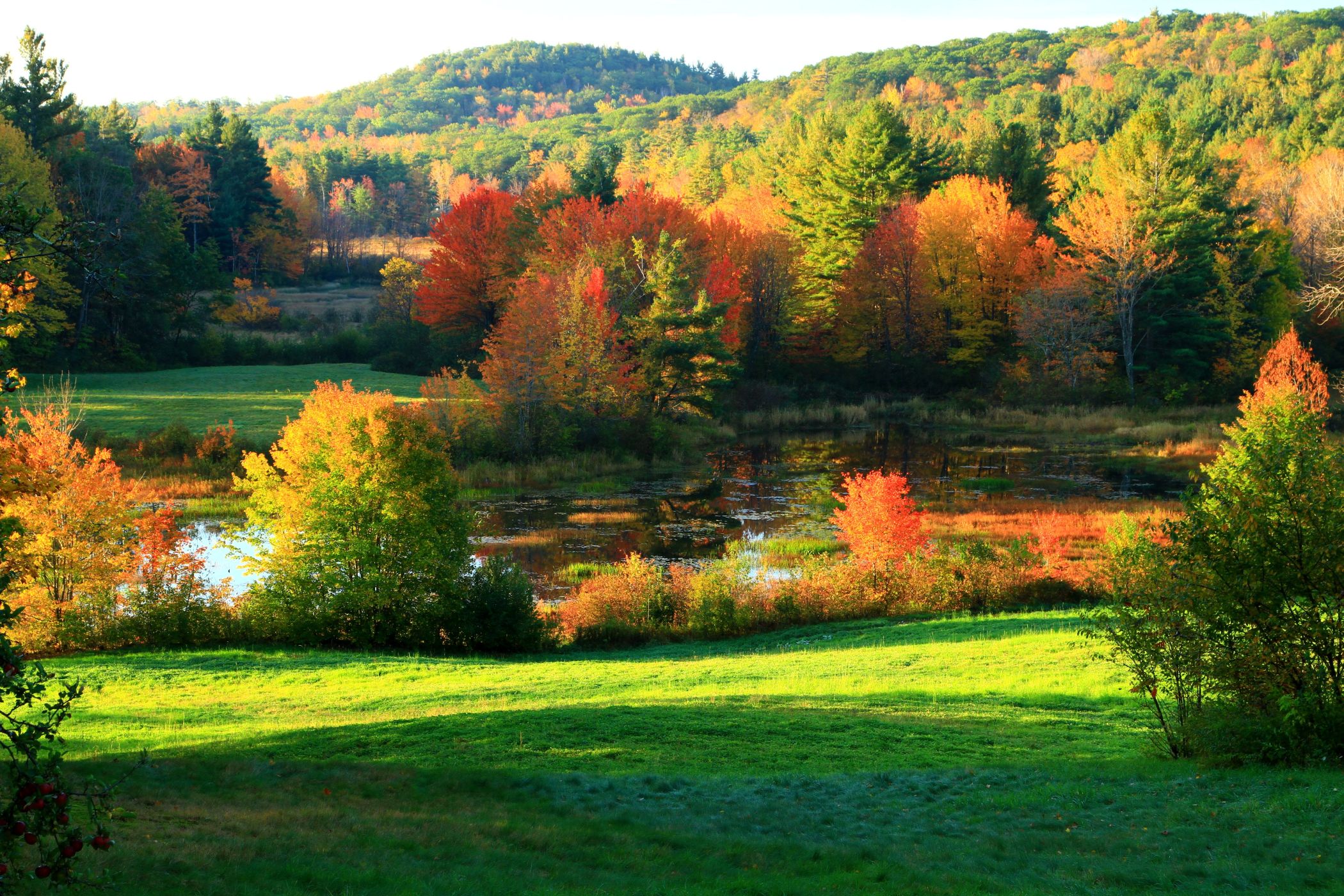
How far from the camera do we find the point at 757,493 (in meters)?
42.1

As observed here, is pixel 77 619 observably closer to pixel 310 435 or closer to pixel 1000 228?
pixel 310 435

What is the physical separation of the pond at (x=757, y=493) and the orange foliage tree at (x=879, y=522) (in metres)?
6.49

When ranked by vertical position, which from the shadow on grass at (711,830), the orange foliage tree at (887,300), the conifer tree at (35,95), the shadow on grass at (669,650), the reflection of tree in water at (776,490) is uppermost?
the conifer tree at (35,95)

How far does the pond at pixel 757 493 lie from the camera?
32.5 meters

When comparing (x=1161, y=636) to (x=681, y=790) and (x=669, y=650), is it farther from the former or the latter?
(x=669, y=650)

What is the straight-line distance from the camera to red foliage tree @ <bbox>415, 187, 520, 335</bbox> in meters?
67.8

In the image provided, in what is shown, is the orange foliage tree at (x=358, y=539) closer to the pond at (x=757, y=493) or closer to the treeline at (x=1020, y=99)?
the pond at (x=757, y=493)

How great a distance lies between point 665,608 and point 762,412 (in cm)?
4112

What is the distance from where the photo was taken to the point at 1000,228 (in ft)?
226

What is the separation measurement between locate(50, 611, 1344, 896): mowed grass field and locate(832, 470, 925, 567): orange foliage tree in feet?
23.9

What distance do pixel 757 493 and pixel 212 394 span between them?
1241 inches

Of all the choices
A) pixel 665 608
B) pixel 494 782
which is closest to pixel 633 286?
pixel 665 608

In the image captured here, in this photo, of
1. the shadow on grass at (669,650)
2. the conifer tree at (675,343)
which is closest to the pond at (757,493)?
the conifer tree at (675,343)

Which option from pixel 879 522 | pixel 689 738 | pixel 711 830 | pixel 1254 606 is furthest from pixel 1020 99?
pixel 711 830
